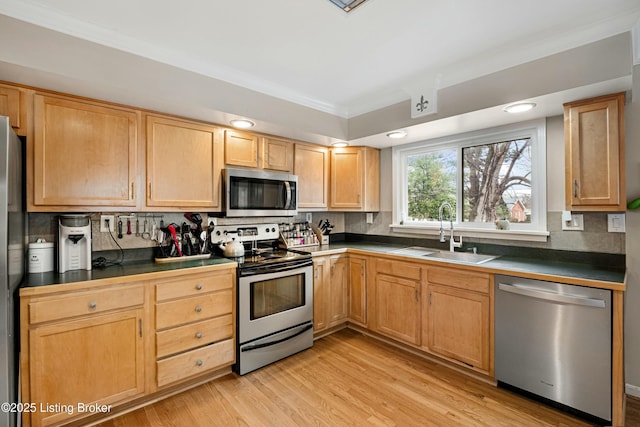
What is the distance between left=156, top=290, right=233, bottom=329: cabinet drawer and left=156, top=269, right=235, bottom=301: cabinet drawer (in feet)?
0.14

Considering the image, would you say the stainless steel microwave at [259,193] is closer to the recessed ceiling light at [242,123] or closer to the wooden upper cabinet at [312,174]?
the wooden upper cabinet at [312,174]

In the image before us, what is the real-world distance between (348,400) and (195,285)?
1.38 meters

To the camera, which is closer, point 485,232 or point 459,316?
point 459,316

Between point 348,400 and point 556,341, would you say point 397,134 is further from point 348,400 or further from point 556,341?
point 348,400

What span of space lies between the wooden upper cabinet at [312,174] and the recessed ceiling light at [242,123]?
66cm

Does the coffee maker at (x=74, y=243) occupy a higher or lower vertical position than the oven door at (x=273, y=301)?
higher

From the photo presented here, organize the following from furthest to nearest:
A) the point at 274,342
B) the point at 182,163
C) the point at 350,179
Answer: the point at 350,179 → the point at 274,342 → the point at 182,163

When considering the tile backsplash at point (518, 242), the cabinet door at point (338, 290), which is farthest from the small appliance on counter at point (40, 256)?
the cabinet door at point (338, 290)

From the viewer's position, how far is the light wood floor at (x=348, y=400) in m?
1.90

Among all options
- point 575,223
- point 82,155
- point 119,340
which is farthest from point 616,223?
point 82,155

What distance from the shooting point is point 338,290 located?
3.23 m

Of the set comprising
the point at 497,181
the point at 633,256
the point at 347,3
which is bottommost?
the point at 633,256

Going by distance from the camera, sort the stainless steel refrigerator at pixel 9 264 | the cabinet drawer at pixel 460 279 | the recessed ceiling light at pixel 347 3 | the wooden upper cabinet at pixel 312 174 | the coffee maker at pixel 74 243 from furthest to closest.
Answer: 1. the wooden upper cabinet at pixel 312 174
2. the cabinet drawer at pixel 460 279
3. the coffee maker at pixel 74 243
4. the recessed ceiling light at pixel 347 3
5. the stainless steel refrigerator at pixel 9 264

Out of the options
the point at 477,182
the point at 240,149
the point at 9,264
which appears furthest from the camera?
the point at 477,182
